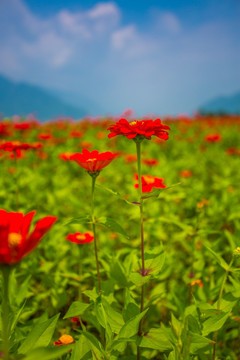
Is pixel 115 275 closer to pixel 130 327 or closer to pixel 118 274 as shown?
pixel 118 274

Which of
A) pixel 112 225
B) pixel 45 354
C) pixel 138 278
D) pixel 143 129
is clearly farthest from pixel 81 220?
pixel 45 354

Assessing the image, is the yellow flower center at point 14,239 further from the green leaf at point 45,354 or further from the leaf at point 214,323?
the leaf at point 214,323

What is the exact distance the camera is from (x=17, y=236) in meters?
0.57

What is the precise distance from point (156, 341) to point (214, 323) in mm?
188

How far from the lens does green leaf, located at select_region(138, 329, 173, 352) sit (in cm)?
85

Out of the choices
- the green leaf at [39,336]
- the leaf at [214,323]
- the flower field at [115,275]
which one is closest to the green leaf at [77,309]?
the flower field at [115,275]

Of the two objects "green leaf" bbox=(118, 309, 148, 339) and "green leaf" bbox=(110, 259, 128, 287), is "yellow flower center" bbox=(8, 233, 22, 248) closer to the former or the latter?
"green leaf" bbox=(118, 309, 148, 339)

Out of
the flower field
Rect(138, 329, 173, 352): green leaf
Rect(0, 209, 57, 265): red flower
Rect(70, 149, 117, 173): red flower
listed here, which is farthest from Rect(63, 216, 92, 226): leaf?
Rect(138, 329, 173, 352): green leaf

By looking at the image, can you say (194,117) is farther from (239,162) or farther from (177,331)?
(177,331)

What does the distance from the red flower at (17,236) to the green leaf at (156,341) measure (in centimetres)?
54

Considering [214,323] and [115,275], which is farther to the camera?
[115,275]

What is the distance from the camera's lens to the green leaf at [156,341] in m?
0.85

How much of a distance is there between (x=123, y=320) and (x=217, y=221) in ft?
5.96

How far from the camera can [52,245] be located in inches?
71.8
